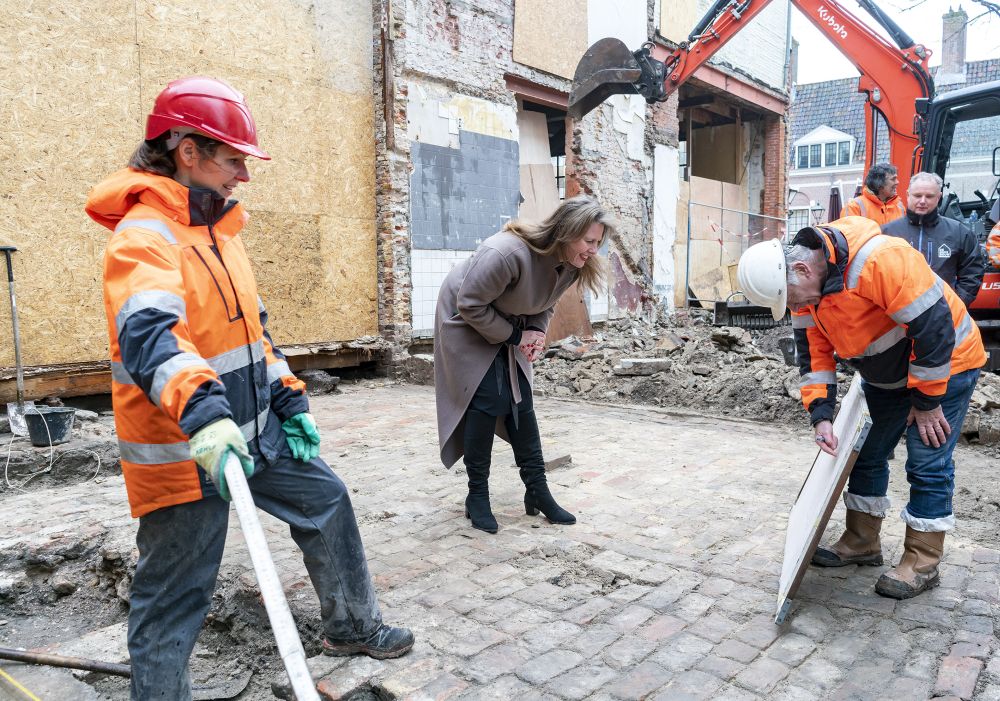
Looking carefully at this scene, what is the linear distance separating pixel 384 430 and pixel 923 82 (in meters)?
6.79

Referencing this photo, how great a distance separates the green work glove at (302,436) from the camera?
95.9 inches

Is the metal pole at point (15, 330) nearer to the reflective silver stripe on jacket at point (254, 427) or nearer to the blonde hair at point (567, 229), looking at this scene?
the blonde hair at point (567, 229)

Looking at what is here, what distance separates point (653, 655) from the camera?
8.80 feet

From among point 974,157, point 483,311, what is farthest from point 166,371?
point 974,157

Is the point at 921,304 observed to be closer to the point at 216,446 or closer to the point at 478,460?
the point at 478,460

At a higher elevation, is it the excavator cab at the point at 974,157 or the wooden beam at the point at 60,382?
the excavator cab at the point at 974,157

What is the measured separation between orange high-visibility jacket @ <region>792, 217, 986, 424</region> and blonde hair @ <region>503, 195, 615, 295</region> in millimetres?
962

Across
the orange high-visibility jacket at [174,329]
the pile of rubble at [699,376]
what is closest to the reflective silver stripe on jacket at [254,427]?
the orange high-visibility jacket at [174,329]

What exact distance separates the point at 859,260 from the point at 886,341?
41 centimetres

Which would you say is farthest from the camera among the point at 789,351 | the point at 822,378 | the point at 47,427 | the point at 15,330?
the point at 789,351

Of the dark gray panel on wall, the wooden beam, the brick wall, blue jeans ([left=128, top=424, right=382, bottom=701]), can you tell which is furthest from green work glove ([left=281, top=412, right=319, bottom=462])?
the brick wall

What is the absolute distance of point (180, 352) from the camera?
6.02 ft

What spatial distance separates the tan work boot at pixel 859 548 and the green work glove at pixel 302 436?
2529 millimetres

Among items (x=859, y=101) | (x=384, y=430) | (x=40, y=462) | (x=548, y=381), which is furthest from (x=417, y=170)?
(x=859, y=101)
